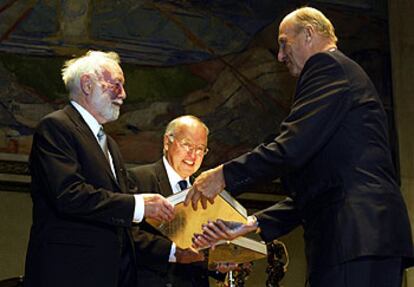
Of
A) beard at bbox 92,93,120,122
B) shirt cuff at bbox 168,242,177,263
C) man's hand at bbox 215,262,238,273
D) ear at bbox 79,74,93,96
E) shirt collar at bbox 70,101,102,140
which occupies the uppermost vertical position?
ear at bbox 79,74,93,96

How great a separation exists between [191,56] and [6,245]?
3168 millimetres

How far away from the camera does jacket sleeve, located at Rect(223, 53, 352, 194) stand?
4.50m

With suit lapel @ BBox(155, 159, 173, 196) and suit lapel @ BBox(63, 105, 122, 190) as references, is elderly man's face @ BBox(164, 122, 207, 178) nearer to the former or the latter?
suit lapel @ BBox(155, 159, 173, 196)

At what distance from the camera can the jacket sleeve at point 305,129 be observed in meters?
4.50

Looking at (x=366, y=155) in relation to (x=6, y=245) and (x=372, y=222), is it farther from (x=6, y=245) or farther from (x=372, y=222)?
(x=6, y=245)

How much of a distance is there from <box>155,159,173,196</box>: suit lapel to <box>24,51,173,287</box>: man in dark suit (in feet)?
2.70

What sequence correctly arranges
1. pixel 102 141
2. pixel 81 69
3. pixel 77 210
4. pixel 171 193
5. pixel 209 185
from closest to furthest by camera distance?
pixel 209 185 → pixel 77 210 → pixel 102 141 → pixel 81 69 → pixel 171 193

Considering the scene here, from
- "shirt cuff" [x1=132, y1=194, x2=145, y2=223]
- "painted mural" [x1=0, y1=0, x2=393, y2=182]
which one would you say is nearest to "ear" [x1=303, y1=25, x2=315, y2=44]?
"shirt cuff" [x1=132, y1=194, x2=145, y2=223]

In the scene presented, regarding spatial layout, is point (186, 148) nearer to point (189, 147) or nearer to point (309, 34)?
point (189, 147)

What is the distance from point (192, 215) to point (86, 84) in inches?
44.3

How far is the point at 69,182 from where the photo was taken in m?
4.98

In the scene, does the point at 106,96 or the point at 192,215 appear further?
the point at 106,96

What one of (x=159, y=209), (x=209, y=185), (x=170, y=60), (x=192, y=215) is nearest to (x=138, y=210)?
(x=159, y=209)

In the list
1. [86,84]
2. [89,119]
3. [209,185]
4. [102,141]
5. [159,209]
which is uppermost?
[86,84]
